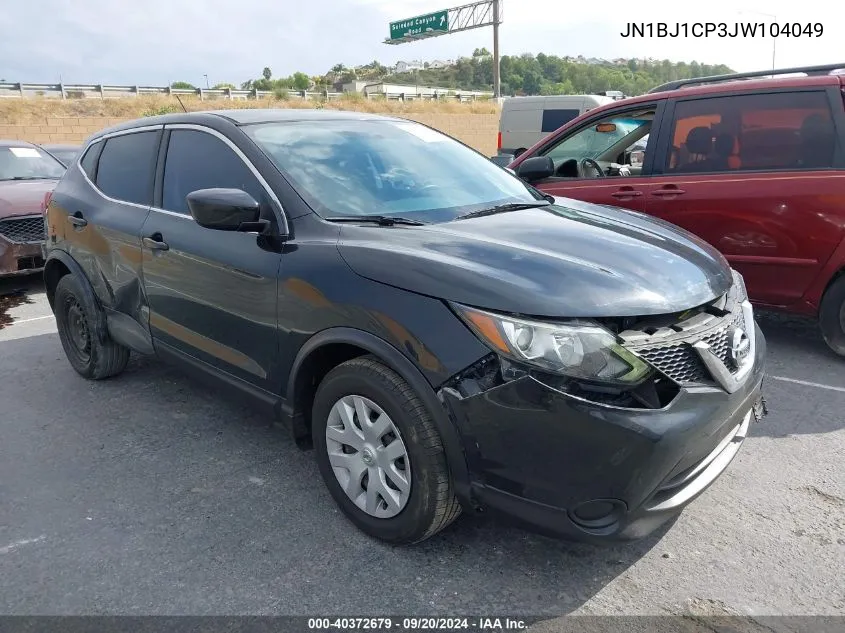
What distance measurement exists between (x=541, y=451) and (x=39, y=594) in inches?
74.4

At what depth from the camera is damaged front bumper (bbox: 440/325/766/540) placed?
6.92ft

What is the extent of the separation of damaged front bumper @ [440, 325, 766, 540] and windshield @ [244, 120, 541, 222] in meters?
1.10

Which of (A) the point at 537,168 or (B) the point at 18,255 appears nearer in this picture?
(A) the point at 537,168

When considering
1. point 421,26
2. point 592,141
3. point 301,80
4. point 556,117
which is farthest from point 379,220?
point 301,80

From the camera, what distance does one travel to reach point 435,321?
7.64 feet

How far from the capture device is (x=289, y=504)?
3045 millimetres

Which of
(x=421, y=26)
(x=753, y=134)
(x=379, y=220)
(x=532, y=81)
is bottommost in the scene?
(x=379, y=220)

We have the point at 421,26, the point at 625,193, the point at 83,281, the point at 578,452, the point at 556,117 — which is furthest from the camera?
the point at 421,26

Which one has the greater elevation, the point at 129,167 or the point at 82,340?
the point at 129,167

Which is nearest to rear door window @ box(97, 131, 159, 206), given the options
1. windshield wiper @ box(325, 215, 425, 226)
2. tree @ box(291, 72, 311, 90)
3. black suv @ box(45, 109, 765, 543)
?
black suv @ box(45, 109, 765, 543)

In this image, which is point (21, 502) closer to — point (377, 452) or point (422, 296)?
point (377, 452)

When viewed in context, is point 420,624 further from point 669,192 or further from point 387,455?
point 669,192

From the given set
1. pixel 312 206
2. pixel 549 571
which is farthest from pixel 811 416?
pixel 312 206

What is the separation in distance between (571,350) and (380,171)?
5.12 feet
